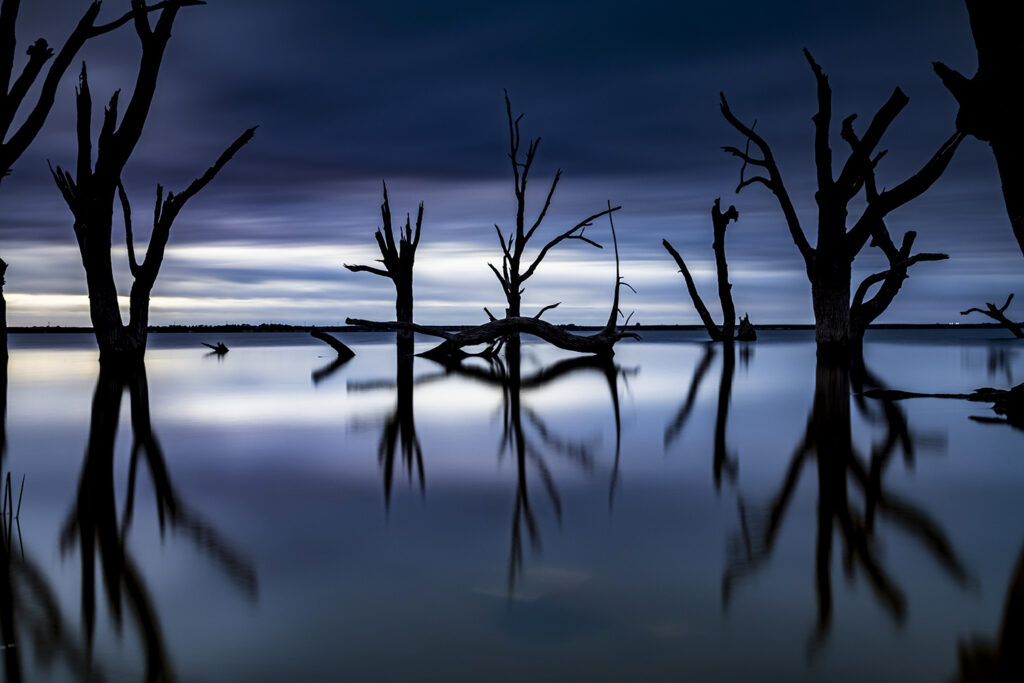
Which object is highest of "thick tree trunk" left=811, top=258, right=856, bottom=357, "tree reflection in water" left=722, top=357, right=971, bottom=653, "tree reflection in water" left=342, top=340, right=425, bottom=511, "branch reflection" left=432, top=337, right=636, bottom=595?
"thick tree trunk" left=811, top=258, right=856, bottom=357

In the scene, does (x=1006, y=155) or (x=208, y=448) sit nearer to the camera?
(x=208, y=448)

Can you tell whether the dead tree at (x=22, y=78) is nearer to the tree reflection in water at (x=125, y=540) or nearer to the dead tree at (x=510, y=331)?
the tree reflection in water at (x=125, y=540)

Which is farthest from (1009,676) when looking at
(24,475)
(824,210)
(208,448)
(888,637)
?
(824,210)

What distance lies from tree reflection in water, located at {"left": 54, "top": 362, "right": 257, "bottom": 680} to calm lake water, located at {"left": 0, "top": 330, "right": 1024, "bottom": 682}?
0.02 m

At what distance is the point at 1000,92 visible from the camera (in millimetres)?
7328

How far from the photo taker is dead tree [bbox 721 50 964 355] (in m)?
15.4

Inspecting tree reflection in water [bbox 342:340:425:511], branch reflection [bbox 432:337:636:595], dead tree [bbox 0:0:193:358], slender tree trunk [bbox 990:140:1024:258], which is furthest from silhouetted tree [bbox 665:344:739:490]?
dead tree [bbox 0:0:193:358]

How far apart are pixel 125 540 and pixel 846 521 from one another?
11.1 ft

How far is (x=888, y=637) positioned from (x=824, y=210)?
1605 cm

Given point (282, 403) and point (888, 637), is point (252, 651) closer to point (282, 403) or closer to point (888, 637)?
point (888, 637)

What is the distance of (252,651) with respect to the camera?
2.38 metres

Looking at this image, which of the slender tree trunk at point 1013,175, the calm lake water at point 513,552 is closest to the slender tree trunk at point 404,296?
the calm lake water at point 513,552

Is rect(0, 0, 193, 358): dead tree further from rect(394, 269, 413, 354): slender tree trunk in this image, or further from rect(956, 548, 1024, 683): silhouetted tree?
rect(394, 269, 413, 354): slender tree trunk

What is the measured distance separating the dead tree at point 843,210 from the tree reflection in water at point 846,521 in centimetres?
956
